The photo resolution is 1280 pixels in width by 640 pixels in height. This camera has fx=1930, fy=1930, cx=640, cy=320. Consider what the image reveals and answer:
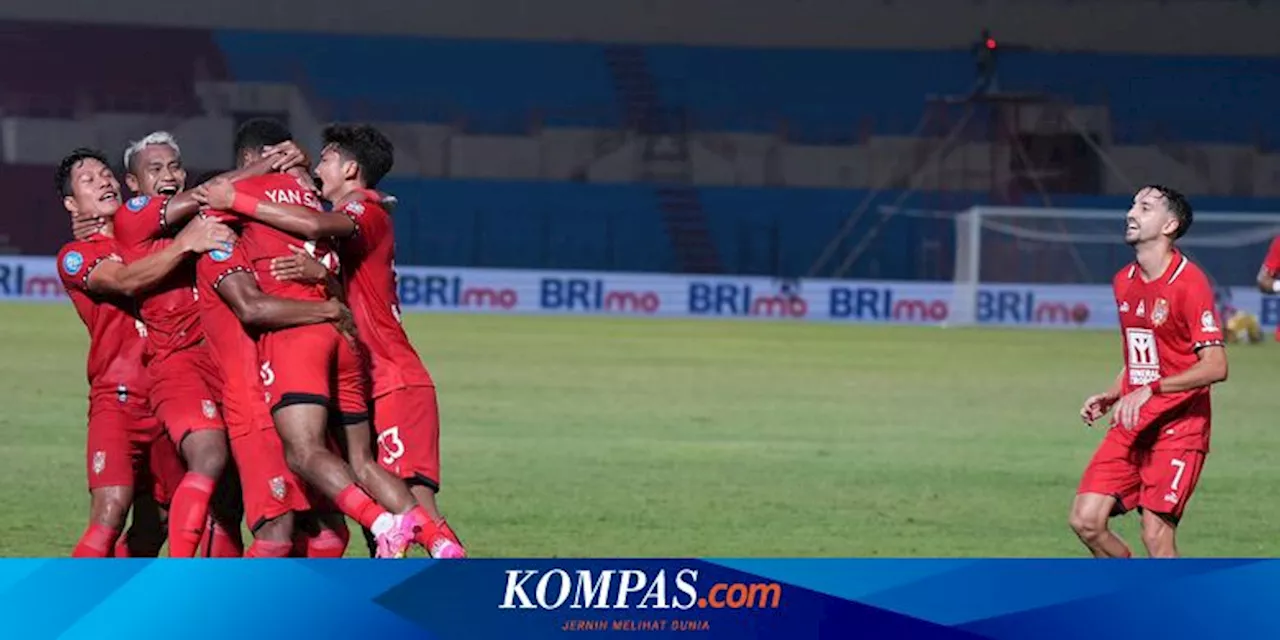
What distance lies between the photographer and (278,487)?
755 cm

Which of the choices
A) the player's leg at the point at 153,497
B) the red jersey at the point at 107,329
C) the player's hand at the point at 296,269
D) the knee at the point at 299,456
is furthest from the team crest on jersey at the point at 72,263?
the knee at the point at 299,456

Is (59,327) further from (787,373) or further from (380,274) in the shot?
(380,274)

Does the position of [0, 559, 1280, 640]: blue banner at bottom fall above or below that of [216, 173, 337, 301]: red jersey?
below

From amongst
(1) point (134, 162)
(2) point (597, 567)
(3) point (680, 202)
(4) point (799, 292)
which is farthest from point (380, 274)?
(3) point (680, 202)

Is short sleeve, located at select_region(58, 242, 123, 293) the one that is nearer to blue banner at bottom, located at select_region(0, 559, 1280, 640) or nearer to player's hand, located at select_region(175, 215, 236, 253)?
player's hand, located at select_region(175, 215, 236, 253)

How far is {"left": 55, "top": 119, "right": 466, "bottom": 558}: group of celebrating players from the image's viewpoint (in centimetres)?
738

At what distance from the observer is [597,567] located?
517 centimetres

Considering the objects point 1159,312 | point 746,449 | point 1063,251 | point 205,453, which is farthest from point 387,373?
point 1063,251

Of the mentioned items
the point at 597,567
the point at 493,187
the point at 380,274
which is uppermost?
the point at 493,187

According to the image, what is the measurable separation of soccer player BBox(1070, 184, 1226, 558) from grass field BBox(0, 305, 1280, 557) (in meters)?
1.73

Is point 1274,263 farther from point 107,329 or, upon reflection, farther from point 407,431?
point 107,329

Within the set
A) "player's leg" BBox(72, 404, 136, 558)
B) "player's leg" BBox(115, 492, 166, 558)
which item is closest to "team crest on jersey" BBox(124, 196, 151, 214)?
"player's leg" BBox(72, 404, 136, 558)

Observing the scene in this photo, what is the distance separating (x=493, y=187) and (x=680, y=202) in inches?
173

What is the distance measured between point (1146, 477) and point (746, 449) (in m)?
7.02
